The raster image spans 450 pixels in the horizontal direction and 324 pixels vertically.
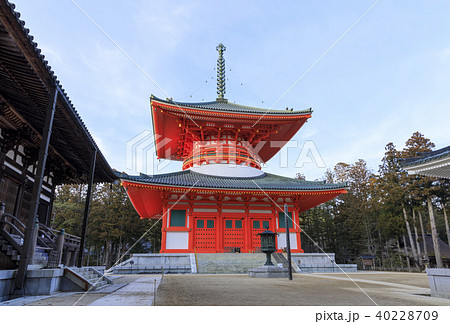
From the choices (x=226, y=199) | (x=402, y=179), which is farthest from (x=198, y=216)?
(x=402, y=179)

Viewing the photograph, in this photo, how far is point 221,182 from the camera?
19016 mm

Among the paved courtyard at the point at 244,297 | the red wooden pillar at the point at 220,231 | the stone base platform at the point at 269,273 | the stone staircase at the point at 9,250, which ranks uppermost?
the red wooden pillar at the point at 220,231

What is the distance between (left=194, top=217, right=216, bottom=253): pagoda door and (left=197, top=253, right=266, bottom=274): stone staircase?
136 centimetres

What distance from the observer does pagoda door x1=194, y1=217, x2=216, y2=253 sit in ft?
59.1

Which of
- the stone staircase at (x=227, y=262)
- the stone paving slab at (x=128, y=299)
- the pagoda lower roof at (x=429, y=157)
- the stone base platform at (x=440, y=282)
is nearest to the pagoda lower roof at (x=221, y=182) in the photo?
the stone staircase at (x=227, y=262)

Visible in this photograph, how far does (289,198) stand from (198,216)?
6684mm

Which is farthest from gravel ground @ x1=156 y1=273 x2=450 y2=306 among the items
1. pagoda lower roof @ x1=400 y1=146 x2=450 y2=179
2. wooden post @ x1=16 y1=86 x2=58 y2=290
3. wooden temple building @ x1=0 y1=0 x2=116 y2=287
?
pagoda lower roof @ x1=400 y1=146 x2=450 y2=179

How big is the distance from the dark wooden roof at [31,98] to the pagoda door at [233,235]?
938cm

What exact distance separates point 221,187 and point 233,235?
3.77 m

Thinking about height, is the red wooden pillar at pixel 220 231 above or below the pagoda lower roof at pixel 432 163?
below

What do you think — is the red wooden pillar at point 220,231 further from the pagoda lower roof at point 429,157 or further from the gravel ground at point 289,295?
the pagoda lower roof at point 429,157

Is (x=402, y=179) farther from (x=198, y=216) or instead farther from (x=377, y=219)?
(x=198, y=216)

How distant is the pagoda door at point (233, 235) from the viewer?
1848cm

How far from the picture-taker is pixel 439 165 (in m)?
8.14
